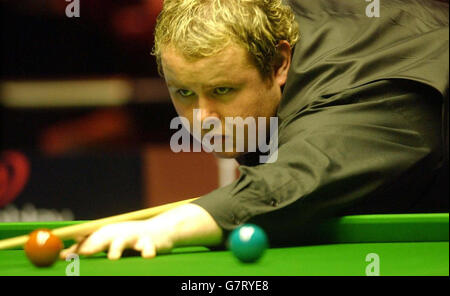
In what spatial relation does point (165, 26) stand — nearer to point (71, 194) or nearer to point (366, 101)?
point (366, 101)

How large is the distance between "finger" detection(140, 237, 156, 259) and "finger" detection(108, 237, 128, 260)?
5cm

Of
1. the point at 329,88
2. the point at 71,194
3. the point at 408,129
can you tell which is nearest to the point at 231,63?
the point at 329,88

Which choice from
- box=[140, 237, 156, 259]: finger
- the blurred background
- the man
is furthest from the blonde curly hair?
the blurred background

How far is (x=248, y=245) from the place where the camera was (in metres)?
2.08

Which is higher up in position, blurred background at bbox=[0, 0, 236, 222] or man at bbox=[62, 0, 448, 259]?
blurred background at bbox=[0, 0, 236, 222]

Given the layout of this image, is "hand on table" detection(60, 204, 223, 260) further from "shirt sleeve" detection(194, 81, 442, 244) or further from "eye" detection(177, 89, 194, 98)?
"eye" detection(177, 89, 194, 98)

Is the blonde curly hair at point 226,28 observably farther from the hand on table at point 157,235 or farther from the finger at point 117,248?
the finger at point 117,248

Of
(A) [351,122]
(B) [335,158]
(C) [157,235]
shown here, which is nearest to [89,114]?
(A) [351,122]

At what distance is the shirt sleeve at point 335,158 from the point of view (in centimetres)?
244

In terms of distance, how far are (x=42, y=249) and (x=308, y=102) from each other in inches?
48.1

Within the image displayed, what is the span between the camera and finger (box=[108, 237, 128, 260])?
2213 mm

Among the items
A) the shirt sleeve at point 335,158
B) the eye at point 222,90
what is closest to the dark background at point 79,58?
the eye at point 222,90

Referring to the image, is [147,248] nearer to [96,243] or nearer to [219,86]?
[96,243]
